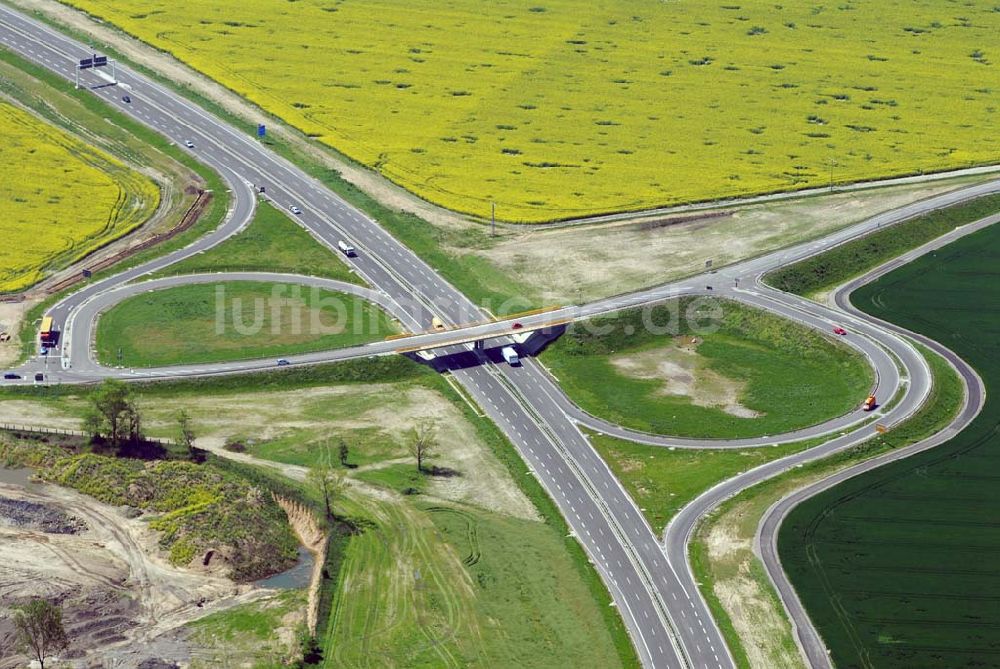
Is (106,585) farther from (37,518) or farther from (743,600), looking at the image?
(743,600)

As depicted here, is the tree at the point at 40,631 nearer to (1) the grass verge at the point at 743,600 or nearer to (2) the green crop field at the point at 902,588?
(1) the grass verge at the point at 743,600

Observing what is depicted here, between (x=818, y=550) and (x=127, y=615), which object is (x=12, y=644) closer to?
(x=127, y=615)

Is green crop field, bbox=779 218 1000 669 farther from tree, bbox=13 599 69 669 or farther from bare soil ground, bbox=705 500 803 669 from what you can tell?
tree, bbox=13 599 69 669

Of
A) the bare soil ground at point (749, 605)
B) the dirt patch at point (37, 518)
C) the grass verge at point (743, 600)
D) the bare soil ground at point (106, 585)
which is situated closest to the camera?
the bare soil ground at point (106, 585)

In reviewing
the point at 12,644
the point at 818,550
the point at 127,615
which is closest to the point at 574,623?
the point at 818,550

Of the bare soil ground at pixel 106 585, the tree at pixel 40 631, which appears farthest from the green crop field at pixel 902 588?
the tree at pixel 40 631
